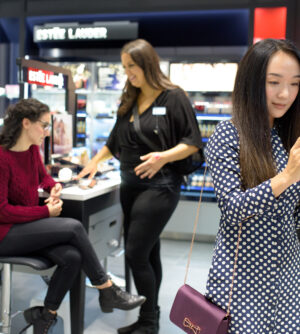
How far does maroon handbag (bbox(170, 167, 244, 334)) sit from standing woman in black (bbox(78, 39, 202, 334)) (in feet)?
4.17

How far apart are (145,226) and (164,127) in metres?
0.57

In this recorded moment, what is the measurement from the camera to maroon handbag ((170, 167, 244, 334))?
1.20m

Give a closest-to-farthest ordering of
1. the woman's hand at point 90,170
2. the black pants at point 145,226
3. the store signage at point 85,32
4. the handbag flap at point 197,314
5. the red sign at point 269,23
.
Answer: the handbag flap at point 197,314
the black pants at point 145,226
the woman's hand at point 90,170
the red sign at point 269,23
the store signage at point 85,32

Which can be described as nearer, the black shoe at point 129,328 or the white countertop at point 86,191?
the white countertop at point 86,191

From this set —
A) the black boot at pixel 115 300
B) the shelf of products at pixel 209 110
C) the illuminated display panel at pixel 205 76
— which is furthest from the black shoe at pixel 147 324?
the illuminated display panel at pixel 205 76

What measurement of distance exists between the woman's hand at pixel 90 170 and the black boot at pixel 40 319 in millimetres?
860

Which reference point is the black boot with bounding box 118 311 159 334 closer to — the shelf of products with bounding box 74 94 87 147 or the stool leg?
the stool leg

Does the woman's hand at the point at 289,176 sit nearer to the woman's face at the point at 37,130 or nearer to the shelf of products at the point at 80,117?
the woman's face at the point at 37,130

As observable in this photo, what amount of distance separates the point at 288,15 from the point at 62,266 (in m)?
3.74

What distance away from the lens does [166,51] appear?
19.0ft

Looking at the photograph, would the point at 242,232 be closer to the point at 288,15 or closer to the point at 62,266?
the point at 62,266

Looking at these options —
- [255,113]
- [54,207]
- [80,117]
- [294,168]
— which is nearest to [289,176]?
[294,168]

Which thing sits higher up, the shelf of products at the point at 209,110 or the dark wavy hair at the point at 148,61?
the dark wavy hair at the point at 148,61

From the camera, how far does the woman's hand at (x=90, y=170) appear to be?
2.92 m
